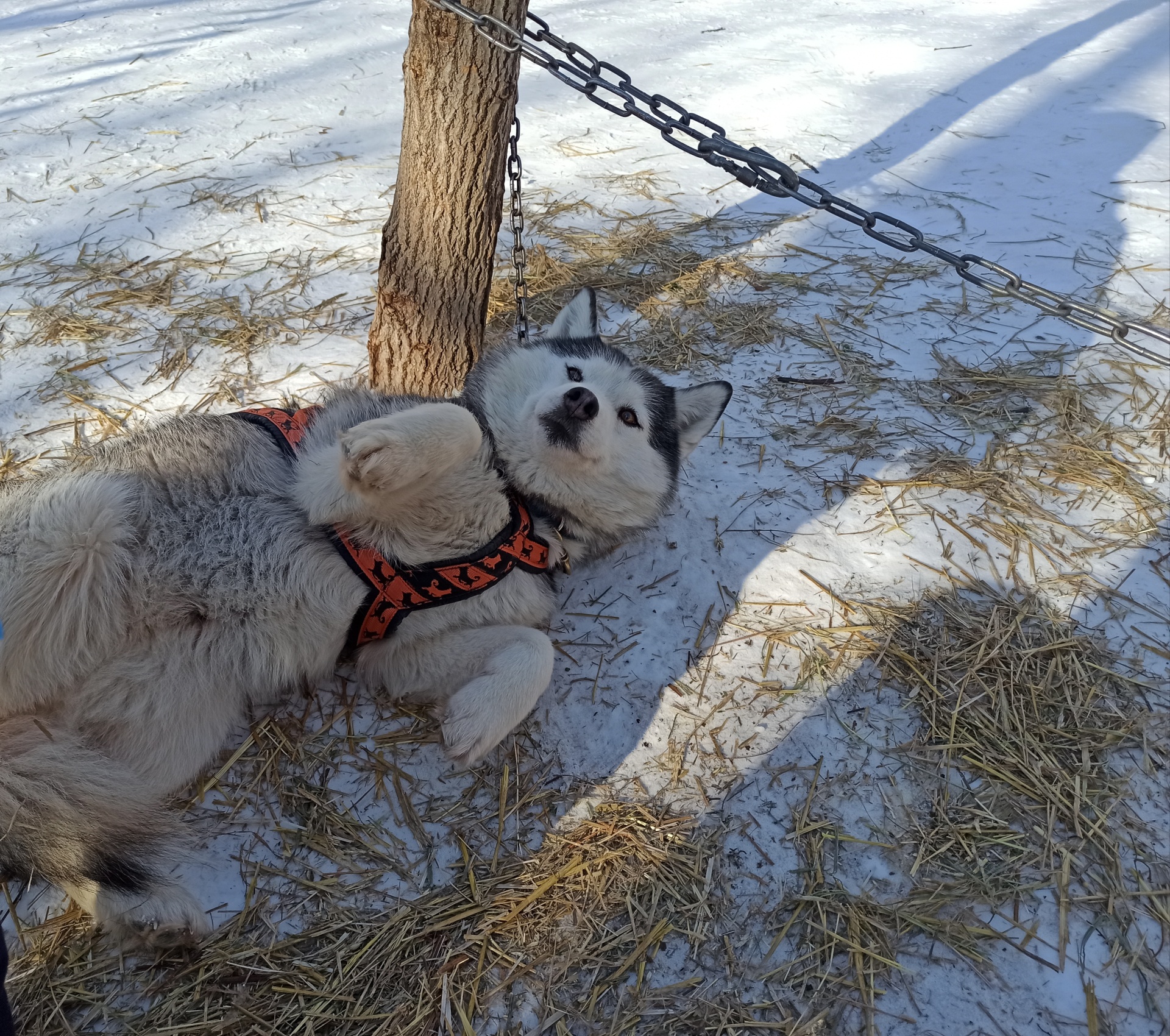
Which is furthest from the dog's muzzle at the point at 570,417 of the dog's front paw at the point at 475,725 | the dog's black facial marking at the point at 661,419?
the dog's front paw at the point at 475,725

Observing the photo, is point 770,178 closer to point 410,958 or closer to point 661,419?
point 661,419

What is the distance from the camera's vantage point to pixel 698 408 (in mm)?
3098

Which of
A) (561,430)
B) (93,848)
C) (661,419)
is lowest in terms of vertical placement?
(93,848)

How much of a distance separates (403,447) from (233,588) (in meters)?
0.72

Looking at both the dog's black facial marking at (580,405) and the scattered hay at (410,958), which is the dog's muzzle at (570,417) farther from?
the scattered hay at (410,958)

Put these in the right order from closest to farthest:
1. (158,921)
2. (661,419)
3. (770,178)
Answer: (158,921)
(770,178)
(661,419)

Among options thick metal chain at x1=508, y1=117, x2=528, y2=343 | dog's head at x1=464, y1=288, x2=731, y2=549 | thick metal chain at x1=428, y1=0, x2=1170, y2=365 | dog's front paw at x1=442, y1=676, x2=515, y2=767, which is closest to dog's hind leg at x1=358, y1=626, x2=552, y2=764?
dog's front paw at x1=442, y1=676, x2=515, y2=767

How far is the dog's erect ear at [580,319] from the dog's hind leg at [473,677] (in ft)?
4.65

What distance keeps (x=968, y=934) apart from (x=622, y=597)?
1.56 m

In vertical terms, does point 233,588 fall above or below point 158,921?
above

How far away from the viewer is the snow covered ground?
243 centimetres

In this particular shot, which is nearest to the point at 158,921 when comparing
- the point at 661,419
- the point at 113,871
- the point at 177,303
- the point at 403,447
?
the point at 113,871

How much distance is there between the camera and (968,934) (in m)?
2.07

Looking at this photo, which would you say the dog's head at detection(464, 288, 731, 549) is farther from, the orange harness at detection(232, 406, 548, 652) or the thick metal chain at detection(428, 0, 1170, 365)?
the thick metal chain at detection(428, 0, 1170, 365)
